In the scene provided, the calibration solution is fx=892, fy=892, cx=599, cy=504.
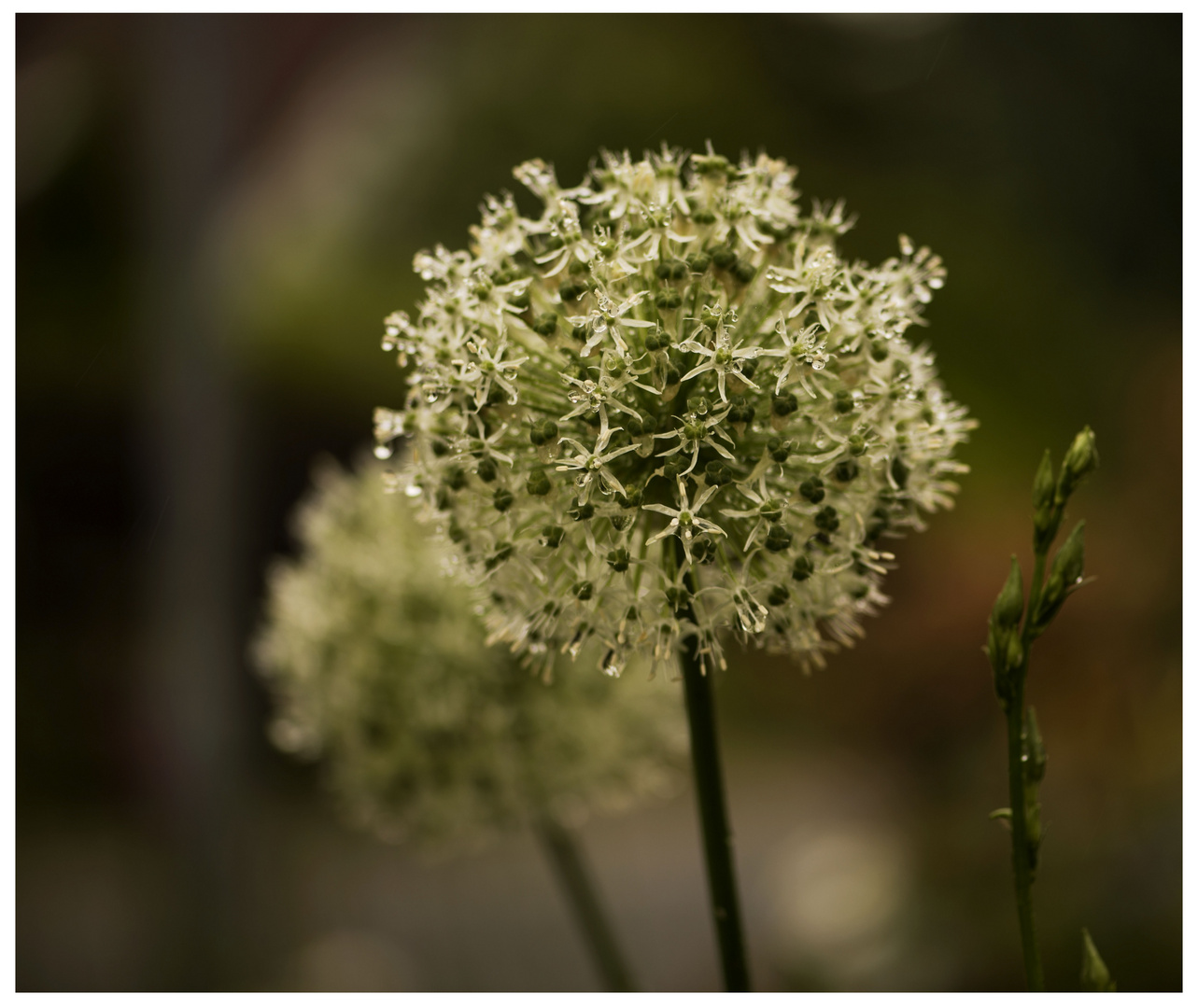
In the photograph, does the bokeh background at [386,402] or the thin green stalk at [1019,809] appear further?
the bokeh background at [386,402]

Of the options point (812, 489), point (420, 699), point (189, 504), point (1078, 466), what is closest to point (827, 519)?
point (812, 489)

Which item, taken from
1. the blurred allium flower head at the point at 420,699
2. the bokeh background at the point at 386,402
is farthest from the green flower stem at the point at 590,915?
the bokeh background at the point at 386,402

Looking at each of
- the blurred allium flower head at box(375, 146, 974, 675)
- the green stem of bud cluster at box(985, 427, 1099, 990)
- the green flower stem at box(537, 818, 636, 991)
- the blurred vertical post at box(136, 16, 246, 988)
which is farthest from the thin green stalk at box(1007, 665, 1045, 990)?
the blurred vertical post at box(136, 16, 246, 988)

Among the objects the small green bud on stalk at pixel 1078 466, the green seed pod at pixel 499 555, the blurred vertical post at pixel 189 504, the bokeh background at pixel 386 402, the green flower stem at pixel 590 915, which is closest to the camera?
the small green bud on stalk at pixel 1078 466

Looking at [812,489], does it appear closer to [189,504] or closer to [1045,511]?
[1045,511]

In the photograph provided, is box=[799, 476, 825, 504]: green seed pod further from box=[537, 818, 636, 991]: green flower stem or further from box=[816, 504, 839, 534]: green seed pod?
box=[537, 818, 636, 991]: green flower stem

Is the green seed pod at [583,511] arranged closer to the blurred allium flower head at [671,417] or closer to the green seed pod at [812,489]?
the blurred allium flower head at [671,417]

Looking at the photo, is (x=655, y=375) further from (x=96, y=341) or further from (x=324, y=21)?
(x=324, y=21)

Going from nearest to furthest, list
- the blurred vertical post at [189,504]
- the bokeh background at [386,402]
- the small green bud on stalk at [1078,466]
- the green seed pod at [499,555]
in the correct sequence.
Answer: the small green bud on stalk at [1078,466] → the green seed pod at [499,555] → the bokeh background at [386,402] → the blurred vertical post at [189,504]
